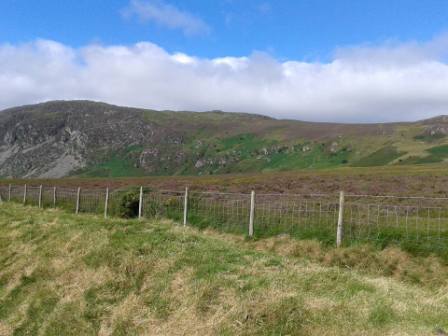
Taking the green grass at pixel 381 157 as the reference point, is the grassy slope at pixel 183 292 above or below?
below

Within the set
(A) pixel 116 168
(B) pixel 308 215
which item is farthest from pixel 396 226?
(A) pixel 116 168

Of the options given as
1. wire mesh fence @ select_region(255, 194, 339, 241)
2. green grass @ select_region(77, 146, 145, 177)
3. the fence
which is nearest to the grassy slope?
the fence

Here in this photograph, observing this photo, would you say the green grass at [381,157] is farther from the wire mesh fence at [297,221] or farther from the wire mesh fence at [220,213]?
the wire mesh fence at [297,221]

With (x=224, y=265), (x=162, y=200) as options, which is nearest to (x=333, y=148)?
(x=162, y=200)

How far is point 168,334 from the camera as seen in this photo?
23.4 feet

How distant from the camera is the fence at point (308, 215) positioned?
13.6 meters

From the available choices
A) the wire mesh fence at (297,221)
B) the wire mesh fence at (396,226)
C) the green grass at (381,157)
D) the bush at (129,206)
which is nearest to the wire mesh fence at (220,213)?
the wire mesh fence at (297,221)

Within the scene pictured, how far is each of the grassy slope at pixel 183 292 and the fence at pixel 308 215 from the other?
4.66ft

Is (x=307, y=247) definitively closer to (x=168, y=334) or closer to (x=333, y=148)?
(x=168, y=334)

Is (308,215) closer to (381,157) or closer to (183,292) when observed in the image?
(183,292)

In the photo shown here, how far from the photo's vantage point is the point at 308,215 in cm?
1636

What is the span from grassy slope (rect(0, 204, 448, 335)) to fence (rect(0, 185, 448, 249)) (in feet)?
4.66

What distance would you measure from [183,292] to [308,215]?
8935 mm

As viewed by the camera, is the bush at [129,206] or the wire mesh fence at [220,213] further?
the bush at [129,206]
